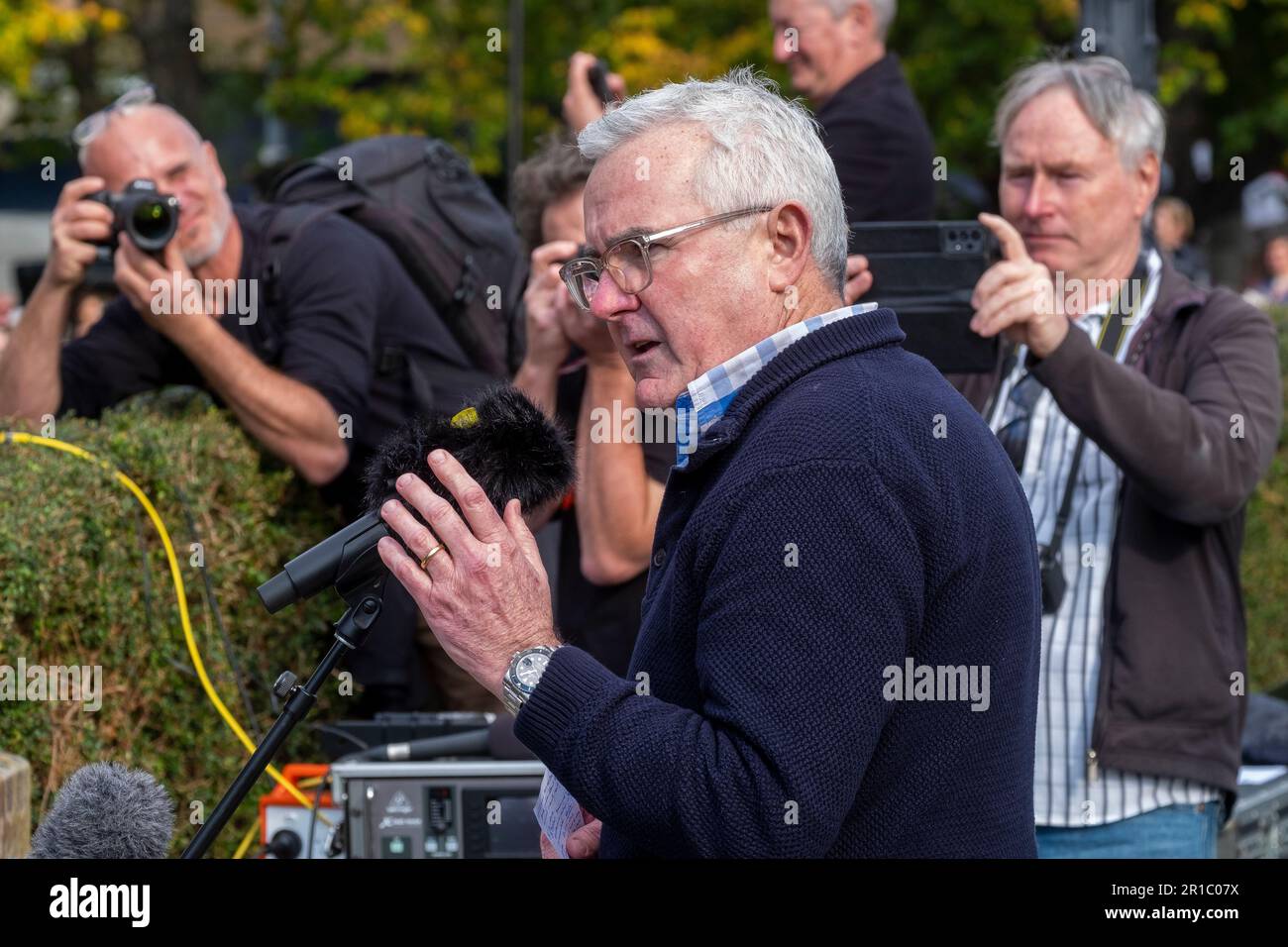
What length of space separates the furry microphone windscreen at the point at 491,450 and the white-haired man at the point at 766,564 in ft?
0.46

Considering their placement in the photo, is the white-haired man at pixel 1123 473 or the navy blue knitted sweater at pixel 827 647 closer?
the navy blue knitted sweater at pixel 827 647

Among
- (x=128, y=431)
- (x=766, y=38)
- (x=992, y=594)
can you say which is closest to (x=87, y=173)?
(x=128, y=431)

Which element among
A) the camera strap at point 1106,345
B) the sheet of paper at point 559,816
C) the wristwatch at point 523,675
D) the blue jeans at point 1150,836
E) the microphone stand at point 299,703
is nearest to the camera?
the wristwatch at point 523,675

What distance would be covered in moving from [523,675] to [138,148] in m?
3.03

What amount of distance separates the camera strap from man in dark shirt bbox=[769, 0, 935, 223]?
93cm

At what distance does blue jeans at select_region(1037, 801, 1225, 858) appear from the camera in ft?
11.0

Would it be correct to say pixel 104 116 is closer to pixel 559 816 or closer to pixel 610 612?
pixel 610 612

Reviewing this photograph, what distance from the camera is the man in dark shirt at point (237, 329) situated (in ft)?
13.9

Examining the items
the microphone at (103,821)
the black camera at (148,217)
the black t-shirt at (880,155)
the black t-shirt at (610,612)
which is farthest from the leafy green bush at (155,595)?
the black t-shirt at (880,155)

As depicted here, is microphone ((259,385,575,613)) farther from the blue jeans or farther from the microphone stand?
the blue jeans

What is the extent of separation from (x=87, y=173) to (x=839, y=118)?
2203mm
